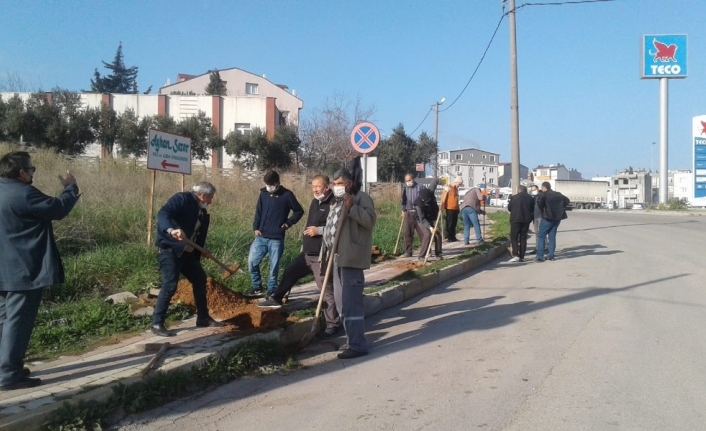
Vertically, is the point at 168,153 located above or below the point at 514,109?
below

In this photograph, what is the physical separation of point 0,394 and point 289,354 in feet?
8.38

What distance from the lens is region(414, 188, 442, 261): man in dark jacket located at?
461 inches

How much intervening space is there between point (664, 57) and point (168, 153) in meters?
43.7

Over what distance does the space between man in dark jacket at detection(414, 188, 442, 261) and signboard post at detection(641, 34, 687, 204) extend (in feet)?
121

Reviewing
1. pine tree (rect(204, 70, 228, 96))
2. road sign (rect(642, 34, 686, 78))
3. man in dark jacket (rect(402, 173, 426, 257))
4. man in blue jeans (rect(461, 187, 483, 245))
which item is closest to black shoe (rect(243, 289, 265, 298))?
man in dark jacket (rect(402, 173, 426, 257))

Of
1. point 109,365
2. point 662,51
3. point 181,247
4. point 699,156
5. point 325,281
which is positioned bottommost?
point 109,365

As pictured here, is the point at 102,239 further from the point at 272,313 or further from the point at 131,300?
the point at 272,313

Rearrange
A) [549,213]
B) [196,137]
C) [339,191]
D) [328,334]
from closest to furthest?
[339,191] < [328,334] < [549,213] < [196,137]

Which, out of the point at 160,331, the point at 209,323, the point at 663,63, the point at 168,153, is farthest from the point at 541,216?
the point at 663,63

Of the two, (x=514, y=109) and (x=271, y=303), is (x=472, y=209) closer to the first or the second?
(x=514, y=109)

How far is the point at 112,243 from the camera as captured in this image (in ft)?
32.0

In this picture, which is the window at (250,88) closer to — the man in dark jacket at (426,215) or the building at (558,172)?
the man in dark jacket at (426,215)

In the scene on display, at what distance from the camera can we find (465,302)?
8547 millimetres

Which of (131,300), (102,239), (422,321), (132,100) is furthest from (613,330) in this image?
(132,100)
